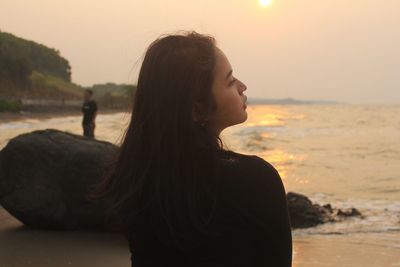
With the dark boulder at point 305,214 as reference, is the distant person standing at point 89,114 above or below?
above

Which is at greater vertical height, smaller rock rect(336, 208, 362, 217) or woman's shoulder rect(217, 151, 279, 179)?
woman's shoulder rect(217, 151, 279, 179)

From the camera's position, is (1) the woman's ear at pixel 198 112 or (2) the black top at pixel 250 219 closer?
(2) the black top at pixel 250 219

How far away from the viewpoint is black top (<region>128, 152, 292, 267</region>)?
1.29 m

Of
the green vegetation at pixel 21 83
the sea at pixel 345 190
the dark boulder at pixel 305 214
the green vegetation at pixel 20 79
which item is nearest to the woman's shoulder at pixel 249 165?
the sea at pixel 345 190

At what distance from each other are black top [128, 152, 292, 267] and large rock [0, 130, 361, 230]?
5381 millimetres

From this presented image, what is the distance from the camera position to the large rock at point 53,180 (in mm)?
6719

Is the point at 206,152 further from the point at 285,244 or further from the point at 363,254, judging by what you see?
the point at 363,254

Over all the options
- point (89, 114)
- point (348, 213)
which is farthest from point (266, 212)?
point (89, 114)

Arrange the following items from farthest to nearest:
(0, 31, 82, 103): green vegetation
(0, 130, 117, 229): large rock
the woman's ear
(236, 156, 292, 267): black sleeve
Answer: (0, 31, 82, 103): green vegetation
(0, 130, 117, 229): large rock
the woman's ear
(236, 156, 292, 267): black sleeve

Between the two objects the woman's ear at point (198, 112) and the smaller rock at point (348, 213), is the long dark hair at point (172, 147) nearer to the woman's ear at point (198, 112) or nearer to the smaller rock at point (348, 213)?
the woman's ear at point (198, 112)

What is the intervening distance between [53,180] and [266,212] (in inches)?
229

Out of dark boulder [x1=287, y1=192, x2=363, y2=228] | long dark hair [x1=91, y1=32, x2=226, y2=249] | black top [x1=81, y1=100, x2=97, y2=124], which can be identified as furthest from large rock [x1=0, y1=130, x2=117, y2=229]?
black top [x1=81, y1=100, x2=97, y2=124]

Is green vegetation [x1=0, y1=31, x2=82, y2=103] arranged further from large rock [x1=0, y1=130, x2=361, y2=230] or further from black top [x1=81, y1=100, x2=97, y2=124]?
large rock [x1=0, y1=130, x2=361, y2=230]

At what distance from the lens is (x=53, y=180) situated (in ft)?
22.3
